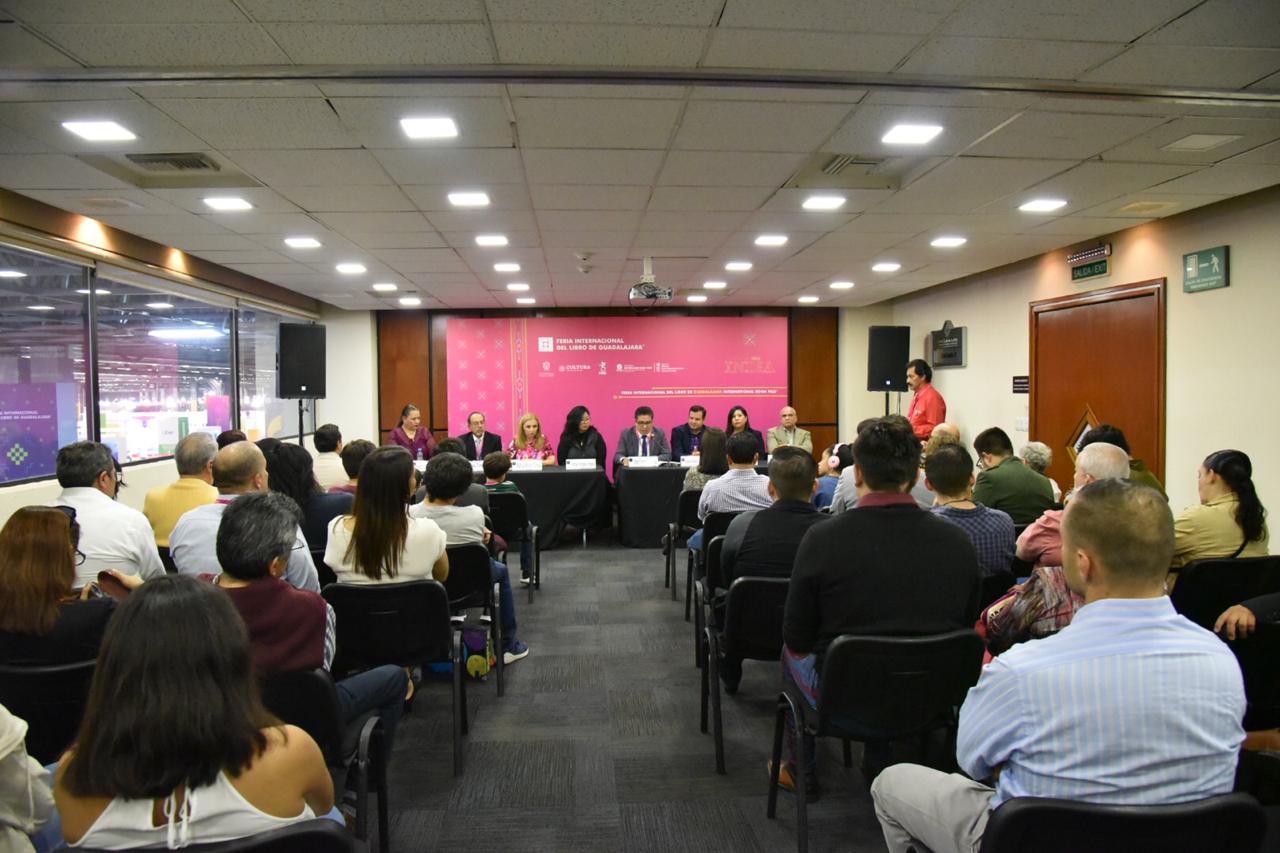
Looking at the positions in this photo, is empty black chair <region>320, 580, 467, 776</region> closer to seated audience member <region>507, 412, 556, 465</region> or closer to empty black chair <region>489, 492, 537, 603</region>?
empty black chair <region>489, 492, 537, 603</region>

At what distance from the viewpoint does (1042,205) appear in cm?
489

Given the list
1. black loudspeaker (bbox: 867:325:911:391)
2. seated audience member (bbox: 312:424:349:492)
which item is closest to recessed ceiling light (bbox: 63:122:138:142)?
seated audience member (bbox: 312:424:349:492)

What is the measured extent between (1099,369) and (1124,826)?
6.06 m

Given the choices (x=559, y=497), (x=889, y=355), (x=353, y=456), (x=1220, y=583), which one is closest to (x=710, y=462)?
(x=559, y=497)

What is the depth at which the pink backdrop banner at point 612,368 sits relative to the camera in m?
10.1

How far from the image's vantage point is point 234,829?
1104 millimetres

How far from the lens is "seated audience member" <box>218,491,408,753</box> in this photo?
1884 millimetres

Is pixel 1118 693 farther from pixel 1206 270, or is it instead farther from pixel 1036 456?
pixel 1206 270

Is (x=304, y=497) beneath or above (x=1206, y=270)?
beneath

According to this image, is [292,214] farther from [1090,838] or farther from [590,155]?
[1090,838]

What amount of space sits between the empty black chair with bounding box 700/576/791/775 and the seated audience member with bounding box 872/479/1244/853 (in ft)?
4.22

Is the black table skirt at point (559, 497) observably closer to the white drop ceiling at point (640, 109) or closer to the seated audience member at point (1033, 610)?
the white drop ceiling at point (640, 109)

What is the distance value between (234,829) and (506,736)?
2079mm

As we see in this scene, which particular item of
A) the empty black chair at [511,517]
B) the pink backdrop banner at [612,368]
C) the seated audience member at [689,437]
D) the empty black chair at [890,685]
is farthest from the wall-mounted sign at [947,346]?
the empty black chair at [890,685]
